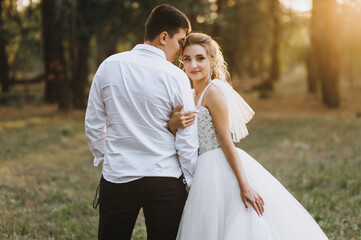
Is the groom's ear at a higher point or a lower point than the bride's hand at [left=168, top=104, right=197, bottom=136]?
higher

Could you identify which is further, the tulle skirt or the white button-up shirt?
the tulle skirt

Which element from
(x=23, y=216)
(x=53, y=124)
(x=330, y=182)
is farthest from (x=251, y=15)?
(x=23, y=216)

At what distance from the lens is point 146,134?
2.56 meters

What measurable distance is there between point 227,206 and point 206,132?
633 millimetres

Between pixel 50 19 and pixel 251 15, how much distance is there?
719 inches

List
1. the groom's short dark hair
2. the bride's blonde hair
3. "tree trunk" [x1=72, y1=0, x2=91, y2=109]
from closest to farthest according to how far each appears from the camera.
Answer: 1. the groom's short dark hair
2. the bride's blonde hair
3. "tree trunk" [x1=72, y1=0, x2=91, y2=109]

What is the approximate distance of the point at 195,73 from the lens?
324 cm

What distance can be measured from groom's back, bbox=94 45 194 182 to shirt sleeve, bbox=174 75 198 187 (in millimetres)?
12

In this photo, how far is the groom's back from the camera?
2525mm

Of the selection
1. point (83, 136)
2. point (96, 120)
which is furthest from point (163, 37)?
point (83, 136)

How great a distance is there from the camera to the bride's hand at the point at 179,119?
2.57 metres

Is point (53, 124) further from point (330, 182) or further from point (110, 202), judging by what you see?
point (110, 202)

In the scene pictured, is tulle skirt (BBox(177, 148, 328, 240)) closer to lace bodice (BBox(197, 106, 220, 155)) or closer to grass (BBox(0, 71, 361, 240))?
lace bodice (BBox(197, 106, 220, 155))

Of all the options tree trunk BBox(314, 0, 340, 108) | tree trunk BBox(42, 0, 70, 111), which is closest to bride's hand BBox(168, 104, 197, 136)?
tree trunk BBox(42, 0, 70, 111)
